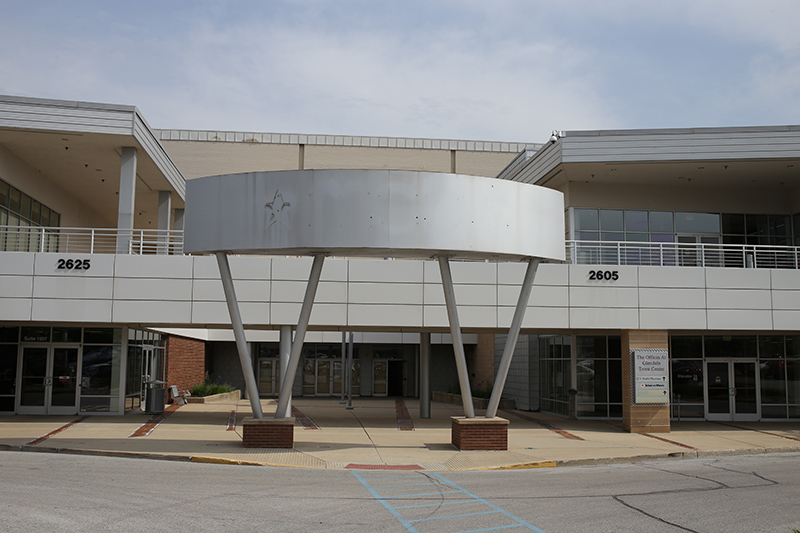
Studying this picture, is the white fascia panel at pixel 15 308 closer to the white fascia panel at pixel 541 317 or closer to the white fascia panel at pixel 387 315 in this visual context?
the white fascia panel at pixel 387 315

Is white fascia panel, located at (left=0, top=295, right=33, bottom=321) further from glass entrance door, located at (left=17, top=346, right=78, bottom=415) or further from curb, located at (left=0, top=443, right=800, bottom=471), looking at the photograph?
curb, located at (left=0, top=443, right=800, bottom=471)

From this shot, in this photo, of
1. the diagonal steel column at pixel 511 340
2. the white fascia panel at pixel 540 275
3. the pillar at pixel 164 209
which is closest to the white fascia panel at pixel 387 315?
the white fascia panel at pixel 540 275

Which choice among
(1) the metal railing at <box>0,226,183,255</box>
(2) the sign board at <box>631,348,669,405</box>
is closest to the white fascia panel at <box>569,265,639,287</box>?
(2) the sign board at <box>631,348,669,405</box>

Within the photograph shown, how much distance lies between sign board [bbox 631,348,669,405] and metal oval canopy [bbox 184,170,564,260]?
8265 millimetres

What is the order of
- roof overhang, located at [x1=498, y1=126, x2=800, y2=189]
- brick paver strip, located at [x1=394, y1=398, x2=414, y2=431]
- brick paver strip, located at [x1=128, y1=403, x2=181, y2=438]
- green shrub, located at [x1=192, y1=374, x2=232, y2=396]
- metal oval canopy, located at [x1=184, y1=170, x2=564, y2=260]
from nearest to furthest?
metal oval canopy, located at [x1=184, y1=170, x2=564, y2=260]
brick paver strip, located at [x1=128, y1=403, x2=181, y2=438]
brick paver strip, located at [x1=394, y1=398, x2=414, y2=431]
roof overhang, located at [x1=498, y1=126, x2=800, y2=189]
green shrub, located at [x1=192, y1=374, x2=232, y2=396]

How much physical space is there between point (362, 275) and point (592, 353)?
9.51 metres

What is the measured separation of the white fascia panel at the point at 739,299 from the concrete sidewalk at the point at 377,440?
371 cm

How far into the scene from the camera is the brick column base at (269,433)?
1667cm

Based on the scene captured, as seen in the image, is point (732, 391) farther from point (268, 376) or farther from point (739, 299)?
point (268, 376)

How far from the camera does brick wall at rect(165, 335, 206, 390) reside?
32.0 metres

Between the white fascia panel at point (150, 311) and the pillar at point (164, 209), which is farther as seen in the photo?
the pillar at point (164, 209)

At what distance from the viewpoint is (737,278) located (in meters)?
23.2

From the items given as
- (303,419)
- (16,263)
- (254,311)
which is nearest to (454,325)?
(254,311)

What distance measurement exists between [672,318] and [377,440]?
9.69m
